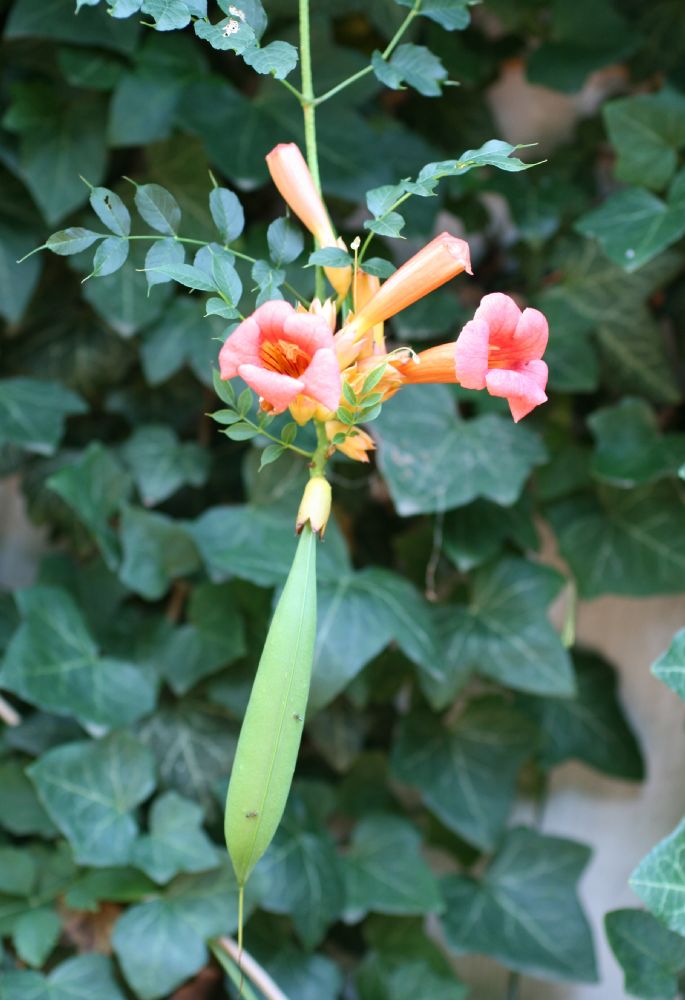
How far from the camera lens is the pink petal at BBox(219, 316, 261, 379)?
44cm

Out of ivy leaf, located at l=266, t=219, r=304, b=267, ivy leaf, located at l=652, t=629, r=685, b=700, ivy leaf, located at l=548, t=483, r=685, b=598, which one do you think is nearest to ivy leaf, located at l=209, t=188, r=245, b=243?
ivy leaf, located at l=266, t=219, r=304, b=267

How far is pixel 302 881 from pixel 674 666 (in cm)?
50

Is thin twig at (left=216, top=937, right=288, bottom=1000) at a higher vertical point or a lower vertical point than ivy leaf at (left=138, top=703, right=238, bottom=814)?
lower

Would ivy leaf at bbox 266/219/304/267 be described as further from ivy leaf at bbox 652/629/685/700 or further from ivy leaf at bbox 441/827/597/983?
ivy leaf at bbox 441/827/597/983

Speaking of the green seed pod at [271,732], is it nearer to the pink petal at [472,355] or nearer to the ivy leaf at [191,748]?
the pink petal at [472,355]

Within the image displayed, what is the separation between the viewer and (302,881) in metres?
1.04

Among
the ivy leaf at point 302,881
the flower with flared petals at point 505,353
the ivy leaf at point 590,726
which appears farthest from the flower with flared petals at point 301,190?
the ivy leaf at point 590,726

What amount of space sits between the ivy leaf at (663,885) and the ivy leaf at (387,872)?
1.45 ft

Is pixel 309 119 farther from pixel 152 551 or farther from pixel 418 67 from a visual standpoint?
pixel 152 551

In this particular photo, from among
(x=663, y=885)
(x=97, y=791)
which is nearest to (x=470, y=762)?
(x=97, y=791)

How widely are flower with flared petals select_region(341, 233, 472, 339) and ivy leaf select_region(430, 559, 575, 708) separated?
→ 637 mm

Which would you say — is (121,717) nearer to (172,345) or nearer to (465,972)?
(172,345)

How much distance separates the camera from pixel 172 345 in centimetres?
116

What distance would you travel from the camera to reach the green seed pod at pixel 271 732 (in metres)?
0.44
